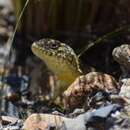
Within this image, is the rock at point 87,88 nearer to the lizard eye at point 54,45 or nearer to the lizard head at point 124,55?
the lizard head at point 124,55

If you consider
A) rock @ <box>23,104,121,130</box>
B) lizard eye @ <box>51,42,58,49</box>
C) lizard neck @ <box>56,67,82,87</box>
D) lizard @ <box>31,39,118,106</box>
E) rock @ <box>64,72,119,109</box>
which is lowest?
rock @ <box>23,104,121,130</box>

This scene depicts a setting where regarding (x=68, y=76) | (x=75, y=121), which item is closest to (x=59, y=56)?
(x=68, y=76)

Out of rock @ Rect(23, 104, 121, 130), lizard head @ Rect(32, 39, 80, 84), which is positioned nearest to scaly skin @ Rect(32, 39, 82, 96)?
lizard head @ Rect(32, 39, 80, 84)

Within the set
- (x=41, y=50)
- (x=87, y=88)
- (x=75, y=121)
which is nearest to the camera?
(x=75, y=121)

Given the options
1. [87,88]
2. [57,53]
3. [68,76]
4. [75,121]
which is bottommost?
[75,121]

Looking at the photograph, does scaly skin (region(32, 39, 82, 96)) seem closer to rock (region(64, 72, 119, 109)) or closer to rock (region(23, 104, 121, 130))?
rock (region(64, 72, 119, 109))

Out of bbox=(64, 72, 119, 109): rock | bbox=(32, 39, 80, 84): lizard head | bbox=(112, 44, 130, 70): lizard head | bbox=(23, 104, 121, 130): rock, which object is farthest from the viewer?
bbox=(32, 39, 80, 84): lizard head

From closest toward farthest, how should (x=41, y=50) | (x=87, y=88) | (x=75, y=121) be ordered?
1. (x=75, y=121)
2. (x=87, y=88)
3. (x=41, y=50)

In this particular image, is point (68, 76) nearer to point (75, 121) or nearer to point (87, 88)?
point (87, 88)

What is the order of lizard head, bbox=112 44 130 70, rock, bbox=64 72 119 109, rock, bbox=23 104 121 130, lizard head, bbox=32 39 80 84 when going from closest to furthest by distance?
rock, bbox=23 104 121 130, rock, bbox=64 72 119 109, lizard head, bbox=112 44 130 70, lizard head, bbox=32 39 80 84
